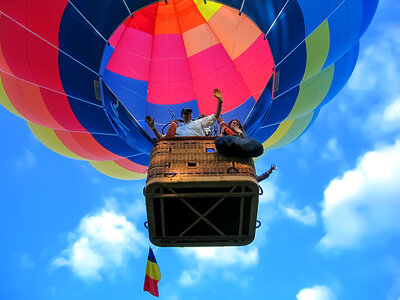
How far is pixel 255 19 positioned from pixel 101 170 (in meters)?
2.75

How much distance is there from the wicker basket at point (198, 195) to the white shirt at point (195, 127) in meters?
0.51

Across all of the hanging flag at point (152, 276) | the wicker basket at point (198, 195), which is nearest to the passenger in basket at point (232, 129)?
the wicker basket at point (198, 195)

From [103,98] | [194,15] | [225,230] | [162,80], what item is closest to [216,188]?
[225,230]

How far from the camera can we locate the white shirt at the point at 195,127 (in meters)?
4.17

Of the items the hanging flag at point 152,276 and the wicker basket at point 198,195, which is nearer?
the wicker basket at point 198,195

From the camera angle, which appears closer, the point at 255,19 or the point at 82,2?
the point at 82,2

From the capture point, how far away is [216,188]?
138 inches

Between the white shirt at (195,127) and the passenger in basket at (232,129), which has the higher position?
the white shirt at (195,127)

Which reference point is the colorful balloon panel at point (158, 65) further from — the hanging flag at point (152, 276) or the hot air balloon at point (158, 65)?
the hanging flag at point (152, 276)

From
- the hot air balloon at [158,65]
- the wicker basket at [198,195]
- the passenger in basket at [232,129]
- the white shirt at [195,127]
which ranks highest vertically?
the hot air balloon at [158,65]

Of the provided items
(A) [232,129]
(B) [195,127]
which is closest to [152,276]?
(B) [195,127]

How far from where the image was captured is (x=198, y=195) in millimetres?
3504

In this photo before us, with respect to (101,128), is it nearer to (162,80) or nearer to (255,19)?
(162,80)

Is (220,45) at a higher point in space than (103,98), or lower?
higher
